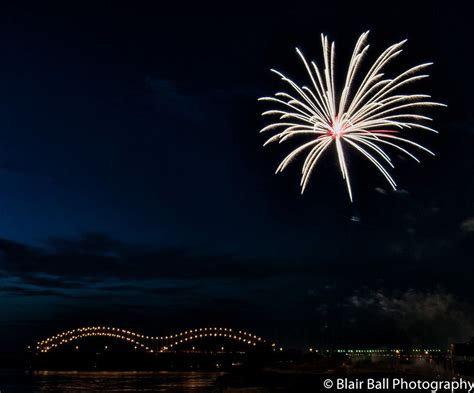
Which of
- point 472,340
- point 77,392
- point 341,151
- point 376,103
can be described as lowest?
point 77,392

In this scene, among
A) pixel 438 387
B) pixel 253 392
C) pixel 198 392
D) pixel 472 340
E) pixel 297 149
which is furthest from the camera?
pixel 472 340

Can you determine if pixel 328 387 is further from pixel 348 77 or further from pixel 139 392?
pixel 348 77

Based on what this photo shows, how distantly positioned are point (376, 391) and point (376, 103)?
27.5 meters

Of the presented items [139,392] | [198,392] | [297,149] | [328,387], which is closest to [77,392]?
[139,392]

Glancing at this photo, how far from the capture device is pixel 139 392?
228 feet

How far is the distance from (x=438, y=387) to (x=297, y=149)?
87.1 ft

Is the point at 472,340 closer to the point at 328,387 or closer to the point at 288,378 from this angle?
the point at 288,378

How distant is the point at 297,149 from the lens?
4053 cm

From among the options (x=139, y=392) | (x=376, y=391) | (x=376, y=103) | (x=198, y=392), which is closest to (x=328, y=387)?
(x=376, y=391)

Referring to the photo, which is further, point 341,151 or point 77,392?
point 77,392

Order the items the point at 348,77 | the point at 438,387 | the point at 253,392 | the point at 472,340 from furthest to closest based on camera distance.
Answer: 1. the point at 472,340
2. the point at 253,392
3. the point at 438,387
4. the point at 348,77

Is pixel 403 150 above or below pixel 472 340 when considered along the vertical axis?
above

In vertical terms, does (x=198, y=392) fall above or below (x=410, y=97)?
below

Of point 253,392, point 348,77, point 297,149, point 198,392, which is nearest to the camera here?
point 348,77
